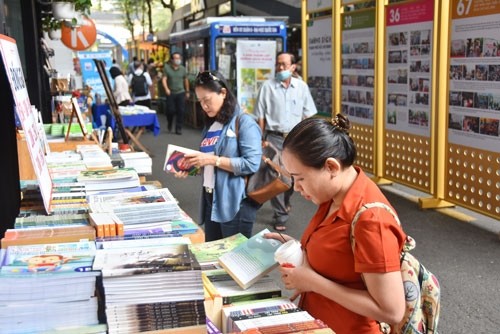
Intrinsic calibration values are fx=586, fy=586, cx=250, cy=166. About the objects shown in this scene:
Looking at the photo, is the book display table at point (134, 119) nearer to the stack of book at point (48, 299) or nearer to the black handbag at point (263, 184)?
the black handbag at point (263, 184)

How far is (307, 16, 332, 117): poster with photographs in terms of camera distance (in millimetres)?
9016

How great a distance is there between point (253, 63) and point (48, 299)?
1091cm

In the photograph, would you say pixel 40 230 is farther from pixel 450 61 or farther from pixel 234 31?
pixel 234 31

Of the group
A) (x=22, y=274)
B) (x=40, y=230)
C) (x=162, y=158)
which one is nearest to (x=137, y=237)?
(x=40, y=230)

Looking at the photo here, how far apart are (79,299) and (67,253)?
0.31 meters

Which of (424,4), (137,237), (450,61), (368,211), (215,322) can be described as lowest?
(215,322)

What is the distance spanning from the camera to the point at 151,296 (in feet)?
5.06

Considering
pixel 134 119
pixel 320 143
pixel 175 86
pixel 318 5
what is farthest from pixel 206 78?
pixel 175 86

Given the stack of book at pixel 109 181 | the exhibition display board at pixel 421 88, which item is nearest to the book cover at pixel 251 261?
the stack of book at pixel 109 181

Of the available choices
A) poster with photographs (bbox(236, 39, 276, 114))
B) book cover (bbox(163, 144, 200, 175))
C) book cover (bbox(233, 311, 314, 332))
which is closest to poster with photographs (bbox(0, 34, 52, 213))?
book cover (bbox(163, 144, 200, 175))

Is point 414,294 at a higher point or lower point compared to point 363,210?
lower

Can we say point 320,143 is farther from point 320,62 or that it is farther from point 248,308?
point 320,62

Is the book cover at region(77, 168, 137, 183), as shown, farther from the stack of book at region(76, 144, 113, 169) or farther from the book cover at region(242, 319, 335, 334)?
the book cover at region(242, 319, 335, 334)

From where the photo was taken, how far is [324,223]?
185 centimetres
